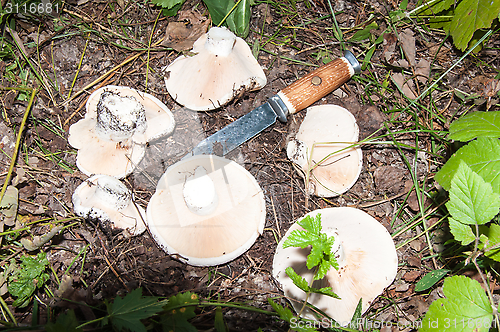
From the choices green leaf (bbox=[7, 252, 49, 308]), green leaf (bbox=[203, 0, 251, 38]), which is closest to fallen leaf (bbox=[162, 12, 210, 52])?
green leaf (bbox=[203, 0, 251, 38])

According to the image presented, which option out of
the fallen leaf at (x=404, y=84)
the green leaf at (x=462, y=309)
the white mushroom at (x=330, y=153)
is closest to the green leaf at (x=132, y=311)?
the white mushroom at (x=330, y=153)

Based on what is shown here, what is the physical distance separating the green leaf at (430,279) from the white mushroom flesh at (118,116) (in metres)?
2.57

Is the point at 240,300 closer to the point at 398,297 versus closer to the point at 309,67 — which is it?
the point at 398,297

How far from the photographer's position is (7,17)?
2.70 meters

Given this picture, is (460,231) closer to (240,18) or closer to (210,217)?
(210,217)

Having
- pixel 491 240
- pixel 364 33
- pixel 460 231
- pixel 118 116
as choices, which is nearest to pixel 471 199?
pixel 460 231

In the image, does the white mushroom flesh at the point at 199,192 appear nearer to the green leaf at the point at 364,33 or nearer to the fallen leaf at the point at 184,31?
the fallen leaf at the point at 184,31

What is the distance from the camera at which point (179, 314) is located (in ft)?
6.38

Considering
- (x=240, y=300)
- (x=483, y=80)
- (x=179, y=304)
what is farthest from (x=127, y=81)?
(x=483, y=80)

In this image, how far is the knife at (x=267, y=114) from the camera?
2.63 m

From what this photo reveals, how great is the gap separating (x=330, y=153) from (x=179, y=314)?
5.22ft

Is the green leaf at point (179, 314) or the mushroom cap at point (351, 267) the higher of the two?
the green leaf at point (179, 314)

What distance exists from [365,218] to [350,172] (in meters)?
0.39

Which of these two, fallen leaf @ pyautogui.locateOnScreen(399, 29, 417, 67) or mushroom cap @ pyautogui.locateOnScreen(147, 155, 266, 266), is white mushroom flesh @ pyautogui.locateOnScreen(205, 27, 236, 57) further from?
fallen leaf @ pyautogui.locateOnScreen(399, 29, 417, 67)
